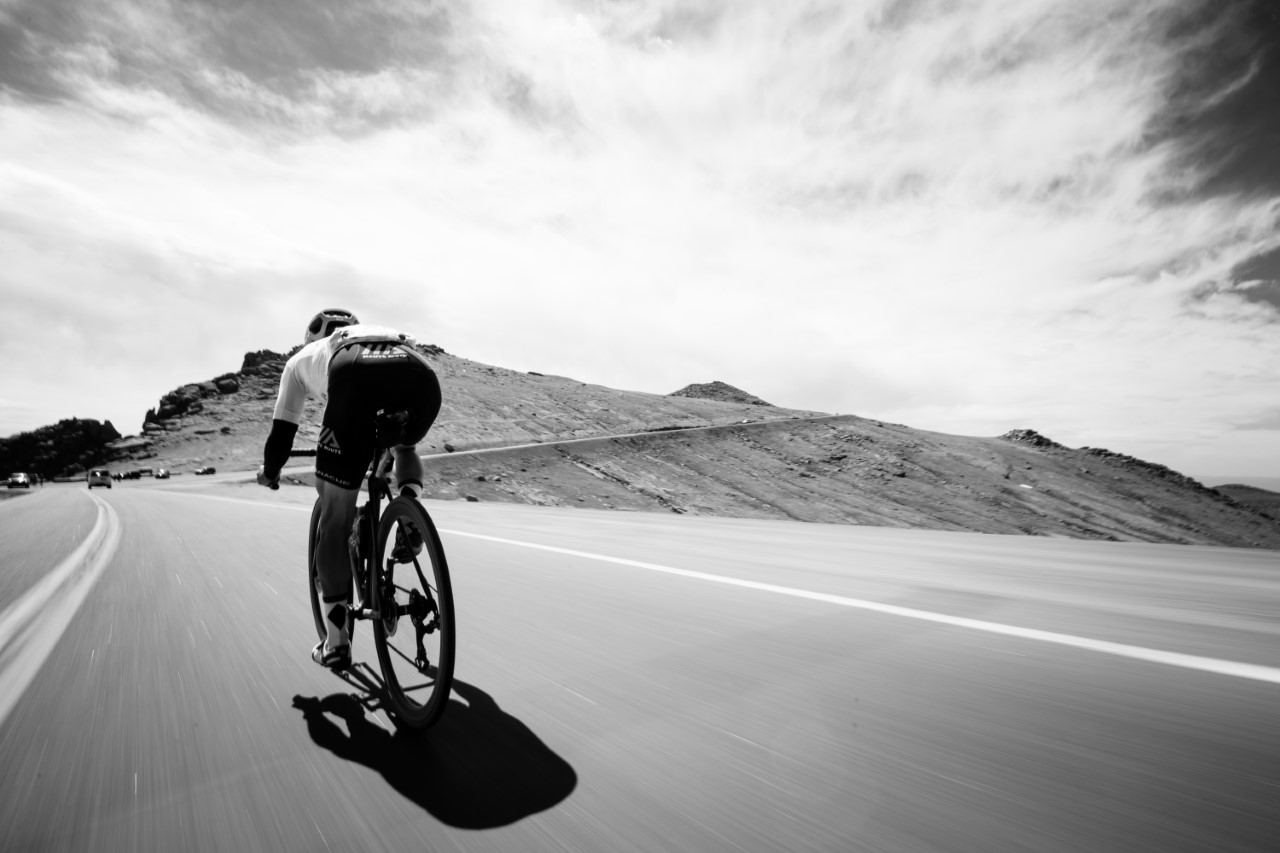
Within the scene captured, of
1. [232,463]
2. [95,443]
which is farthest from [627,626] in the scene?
[95,443]

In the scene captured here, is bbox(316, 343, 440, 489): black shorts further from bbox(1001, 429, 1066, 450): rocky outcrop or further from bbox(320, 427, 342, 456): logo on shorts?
bbox(1001, 429, 1066, 450): rocky outcrop

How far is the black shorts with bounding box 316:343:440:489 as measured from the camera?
3.07 m

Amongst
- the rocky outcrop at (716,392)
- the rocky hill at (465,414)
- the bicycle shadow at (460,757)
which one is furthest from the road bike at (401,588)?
the rocky outcrop at (716,392)

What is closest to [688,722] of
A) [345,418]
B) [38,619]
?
[345,418]

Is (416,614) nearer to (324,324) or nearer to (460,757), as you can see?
(460,757)

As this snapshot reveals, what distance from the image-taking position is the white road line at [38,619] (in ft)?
11.2

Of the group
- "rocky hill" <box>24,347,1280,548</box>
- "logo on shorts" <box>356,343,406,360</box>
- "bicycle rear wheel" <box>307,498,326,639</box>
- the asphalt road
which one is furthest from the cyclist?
"rocky hill" <box>24,347,1280,548</box>

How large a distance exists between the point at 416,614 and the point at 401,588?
41cm

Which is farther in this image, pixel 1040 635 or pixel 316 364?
pixel 1040 635

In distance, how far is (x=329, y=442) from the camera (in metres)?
3.29

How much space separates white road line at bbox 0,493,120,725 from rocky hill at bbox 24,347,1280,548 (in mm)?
29799

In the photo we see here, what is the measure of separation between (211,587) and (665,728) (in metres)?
5.03

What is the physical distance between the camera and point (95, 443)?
164m

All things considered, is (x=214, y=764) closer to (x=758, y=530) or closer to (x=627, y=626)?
(x=627, y=626)
